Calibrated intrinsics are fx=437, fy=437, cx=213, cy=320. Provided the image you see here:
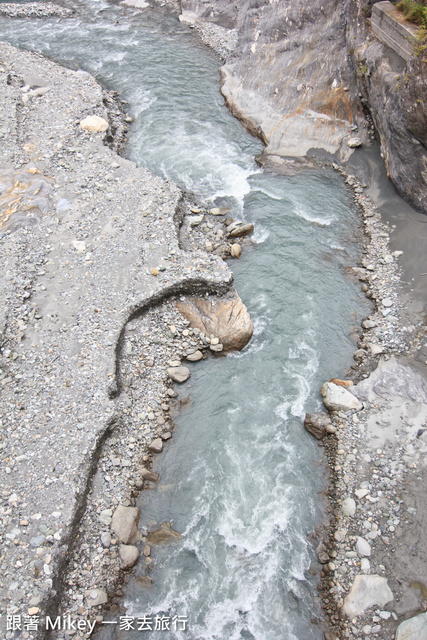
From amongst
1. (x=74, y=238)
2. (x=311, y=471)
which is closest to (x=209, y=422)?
(x=311, y=471)

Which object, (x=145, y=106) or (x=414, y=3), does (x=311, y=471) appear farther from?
(x=145, y=106)

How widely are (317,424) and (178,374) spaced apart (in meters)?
4.28

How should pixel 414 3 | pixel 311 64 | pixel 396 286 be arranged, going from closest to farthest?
1. pixel 396 286
2. pixel 414 3
3. pixel 311 64

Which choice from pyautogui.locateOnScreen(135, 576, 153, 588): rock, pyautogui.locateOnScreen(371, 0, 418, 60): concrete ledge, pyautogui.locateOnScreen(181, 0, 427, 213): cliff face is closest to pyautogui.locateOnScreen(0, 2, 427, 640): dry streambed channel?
pyautogui.locateOnScreen(135, 576, 153, 588): rock

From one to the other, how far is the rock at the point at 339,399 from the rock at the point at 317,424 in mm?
388

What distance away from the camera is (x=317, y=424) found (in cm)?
1214

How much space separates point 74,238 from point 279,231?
791 centimetres

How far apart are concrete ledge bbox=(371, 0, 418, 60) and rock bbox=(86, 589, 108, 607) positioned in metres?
20.1

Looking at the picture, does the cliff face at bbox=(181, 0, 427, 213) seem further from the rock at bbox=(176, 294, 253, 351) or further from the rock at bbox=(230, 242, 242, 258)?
the rock at bbox=(176, 294, 253, 351)

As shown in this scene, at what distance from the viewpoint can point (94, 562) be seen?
981 cm

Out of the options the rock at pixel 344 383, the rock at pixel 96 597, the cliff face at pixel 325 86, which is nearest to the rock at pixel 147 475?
the rock at pixel 96 597

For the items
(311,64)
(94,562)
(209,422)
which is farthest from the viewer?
(311,64)

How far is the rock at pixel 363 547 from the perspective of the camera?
9992 mm

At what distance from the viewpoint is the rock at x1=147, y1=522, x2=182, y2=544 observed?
1039 centimetres
